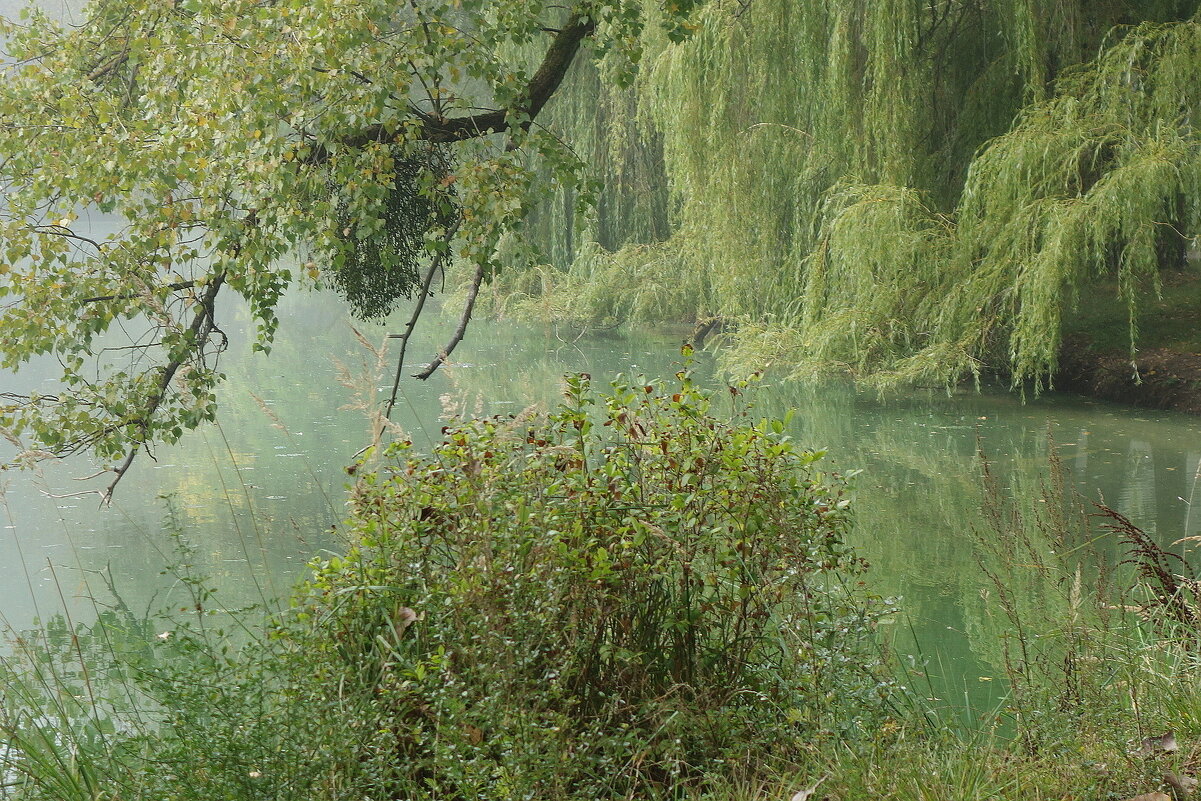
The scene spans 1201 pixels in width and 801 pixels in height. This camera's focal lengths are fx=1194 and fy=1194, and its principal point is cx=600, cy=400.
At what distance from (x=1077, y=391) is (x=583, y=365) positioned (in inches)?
227

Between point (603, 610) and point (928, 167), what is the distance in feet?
26.5

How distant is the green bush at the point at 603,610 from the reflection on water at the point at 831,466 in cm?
49

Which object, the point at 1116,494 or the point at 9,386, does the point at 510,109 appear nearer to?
the point at 1116,494

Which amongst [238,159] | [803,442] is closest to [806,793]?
[238,159]

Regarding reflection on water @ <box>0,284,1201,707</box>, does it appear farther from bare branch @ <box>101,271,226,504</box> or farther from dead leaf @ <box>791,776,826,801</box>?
dead leaf @ <box>791,776,826,801</box>

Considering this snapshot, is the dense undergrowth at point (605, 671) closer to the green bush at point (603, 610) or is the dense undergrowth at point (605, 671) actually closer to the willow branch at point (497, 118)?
the green bush at point (603, 610)

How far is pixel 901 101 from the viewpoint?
30.7 feet

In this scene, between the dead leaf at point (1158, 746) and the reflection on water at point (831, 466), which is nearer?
the dead leaf at point (1158, 746)

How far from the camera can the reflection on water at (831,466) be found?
5285 millimetres

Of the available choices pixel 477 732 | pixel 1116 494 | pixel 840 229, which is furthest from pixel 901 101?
pixel 477 732

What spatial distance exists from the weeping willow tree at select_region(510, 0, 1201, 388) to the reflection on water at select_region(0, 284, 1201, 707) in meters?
0.64

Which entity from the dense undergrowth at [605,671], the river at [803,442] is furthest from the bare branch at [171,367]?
the dense undergrowth at [605,671]

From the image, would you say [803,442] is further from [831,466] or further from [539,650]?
[539,650]

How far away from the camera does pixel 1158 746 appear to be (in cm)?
216
